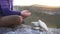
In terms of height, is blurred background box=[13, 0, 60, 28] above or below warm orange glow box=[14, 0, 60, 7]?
below

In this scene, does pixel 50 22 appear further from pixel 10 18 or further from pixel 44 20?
pixel 10 18

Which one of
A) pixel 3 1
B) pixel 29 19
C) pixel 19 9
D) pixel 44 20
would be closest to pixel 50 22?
pixel 44 20

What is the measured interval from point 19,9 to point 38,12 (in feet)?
0.57

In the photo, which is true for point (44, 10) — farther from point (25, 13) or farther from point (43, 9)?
point (25, 13)

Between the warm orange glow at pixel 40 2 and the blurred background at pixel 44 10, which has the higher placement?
the warm orange glow at pixel 40 2

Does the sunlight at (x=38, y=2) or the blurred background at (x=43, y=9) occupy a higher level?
the sunlight at (x=38, y=2)

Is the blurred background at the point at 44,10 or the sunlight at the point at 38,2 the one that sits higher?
the sunlight at the point at 38,2

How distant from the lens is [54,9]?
3.71 feet

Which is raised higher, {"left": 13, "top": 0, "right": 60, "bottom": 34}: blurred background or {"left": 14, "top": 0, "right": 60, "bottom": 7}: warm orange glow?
{"left": 14, "top": 0, "right": 60, "bottom": 7}: warm orange glow

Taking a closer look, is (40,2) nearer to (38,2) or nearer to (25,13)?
(38,2)

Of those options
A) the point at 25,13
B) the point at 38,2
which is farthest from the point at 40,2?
the point at 25,13

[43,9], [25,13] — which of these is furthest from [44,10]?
[25,13]

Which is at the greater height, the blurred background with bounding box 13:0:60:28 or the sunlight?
the sunlight

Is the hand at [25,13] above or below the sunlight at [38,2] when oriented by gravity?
below
